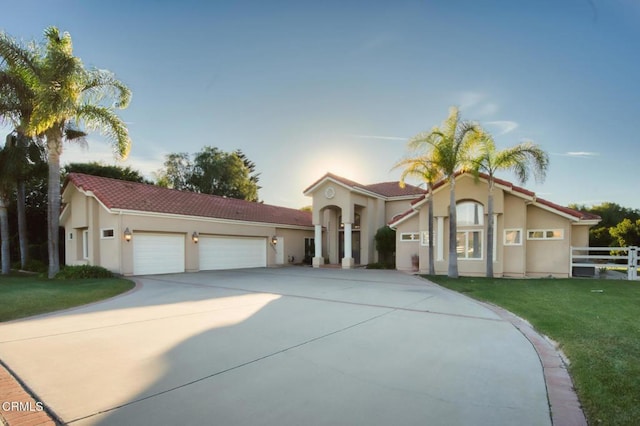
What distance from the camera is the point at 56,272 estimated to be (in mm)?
15500

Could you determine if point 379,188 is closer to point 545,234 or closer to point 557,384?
point 545,234

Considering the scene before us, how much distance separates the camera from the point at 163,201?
19234 mm

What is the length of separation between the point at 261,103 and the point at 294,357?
15.3 m

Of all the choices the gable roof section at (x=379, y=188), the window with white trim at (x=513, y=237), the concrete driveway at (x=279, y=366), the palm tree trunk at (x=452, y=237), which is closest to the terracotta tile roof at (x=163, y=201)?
the gable roof section at (x=379, y=188)

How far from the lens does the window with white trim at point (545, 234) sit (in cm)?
1624

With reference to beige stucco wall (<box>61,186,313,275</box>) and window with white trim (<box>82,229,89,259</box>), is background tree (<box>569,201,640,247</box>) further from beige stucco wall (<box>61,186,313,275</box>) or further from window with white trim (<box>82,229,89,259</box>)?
window with white trim (<box>82,229,89,259</box>)

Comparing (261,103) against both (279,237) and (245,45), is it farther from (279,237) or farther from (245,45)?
(279,237)

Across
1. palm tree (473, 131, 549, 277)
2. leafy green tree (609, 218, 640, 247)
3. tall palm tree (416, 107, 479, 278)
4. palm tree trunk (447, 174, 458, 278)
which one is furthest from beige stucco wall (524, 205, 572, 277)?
leafy green tree (609, 218, 640, 247)

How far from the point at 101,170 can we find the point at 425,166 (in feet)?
88.8

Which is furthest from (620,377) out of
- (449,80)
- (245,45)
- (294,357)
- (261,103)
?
(261,103)

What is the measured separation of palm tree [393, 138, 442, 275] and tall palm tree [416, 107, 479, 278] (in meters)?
0.12

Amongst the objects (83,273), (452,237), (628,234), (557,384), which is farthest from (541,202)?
(83,273)

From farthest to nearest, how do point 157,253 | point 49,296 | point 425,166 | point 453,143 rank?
point 157,253
point 425,166
point 453,143
point 49,296

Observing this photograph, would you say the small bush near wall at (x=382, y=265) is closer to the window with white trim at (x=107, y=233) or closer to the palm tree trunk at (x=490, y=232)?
the palm tree trunk at (x=490, y=232)
